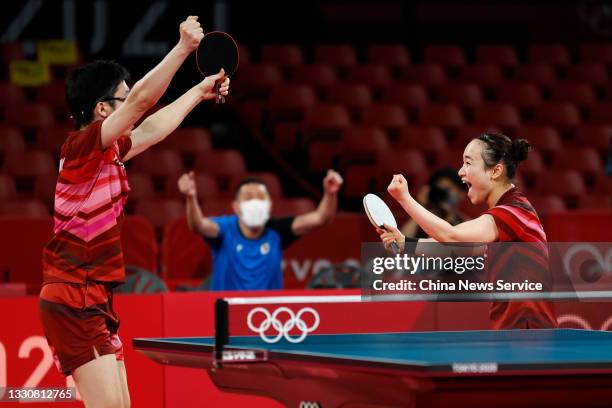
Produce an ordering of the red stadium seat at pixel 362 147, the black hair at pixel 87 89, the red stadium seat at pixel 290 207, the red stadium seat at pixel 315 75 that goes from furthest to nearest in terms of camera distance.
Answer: the red stadium seat at pixel 315 75
the red stadium seat at pixel 362 147
the red stadium seat at pixel 290 207
the black hair at pixel 87 89

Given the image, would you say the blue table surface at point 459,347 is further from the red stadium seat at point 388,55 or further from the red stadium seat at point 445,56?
the red stadium seat at point 445,56

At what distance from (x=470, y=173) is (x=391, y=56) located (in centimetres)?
886

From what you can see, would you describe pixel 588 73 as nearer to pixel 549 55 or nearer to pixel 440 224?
pixel 549 55

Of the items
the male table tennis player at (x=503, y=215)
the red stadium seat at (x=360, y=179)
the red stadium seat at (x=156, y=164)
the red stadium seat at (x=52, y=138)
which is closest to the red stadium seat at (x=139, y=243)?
the red stadium seat at (x=156, y=164)

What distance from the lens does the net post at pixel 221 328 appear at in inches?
171

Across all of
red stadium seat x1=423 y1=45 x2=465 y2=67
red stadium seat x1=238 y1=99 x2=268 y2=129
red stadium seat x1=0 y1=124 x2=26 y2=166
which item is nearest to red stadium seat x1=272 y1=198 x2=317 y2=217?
red stadium seat x1=0 y1=124 x2=26 y2=166

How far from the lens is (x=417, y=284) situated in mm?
5492

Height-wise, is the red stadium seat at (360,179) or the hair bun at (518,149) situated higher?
the red stadium seat at (360,179)

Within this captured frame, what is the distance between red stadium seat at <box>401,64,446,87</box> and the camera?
1358 centimetres

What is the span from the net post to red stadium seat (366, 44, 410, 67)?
967 centimetres

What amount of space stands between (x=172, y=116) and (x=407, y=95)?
27.6 feet

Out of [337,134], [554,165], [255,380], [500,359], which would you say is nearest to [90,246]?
[255,380]

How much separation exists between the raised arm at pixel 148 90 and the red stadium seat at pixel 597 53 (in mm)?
11005

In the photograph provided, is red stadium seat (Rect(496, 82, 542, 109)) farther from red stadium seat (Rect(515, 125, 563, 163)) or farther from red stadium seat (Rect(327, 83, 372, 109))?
red stadium seat (Rect(327, 83, 372, 109))
